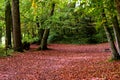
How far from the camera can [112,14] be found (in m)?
11.6

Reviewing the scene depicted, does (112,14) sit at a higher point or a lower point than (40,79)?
Answer: higher

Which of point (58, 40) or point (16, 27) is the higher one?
point (16, 27)

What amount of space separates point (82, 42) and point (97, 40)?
2.03 metres

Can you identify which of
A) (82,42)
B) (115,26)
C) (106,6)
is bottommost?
(82,42)

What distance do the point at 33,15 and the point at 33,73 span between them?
45.6ft

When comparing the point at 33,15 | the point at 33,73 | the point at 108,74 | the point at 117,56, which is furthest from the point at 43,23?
the point at 108,74

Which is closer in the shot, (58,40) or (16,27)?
(16,27)

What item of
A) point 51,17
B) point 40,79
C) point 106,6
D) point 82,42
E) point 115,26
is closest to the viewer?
point 40,79

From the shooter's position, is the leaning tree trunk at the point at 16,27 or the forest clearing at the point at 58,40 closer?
the forest clearing at the point at 58,40

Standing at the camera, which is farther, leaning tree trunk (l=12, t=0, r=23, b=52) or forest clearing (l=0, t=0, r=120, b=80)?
leaning tree trunk (l=12, t=0, r=23, b=52)

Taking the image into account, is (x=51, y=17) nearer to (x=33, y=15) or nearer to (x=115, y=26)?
(x=33, y=15)

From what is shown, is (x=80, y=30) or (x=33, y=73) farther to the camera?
(x=80, y=30)

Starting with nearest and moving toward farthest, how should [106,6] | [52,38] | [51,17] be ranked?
[106,6]
[51,17]
[52,38]

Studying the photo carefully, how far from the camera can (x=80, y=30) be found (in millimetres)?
38469
